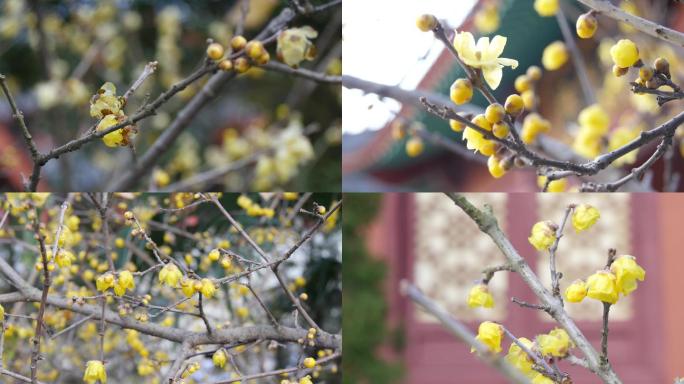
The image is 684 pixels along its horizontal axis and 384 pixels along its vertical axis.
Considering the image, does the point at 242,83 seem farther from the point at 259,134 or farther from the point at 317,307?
the point at 317,307

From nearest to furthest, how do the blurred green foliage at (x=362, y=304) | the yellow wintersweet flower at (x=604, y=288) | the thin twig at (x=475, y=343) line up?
the thin twig at (x=475, y=343)
the yellow wintersweet flower at (x=604, y=288)
the blurred green foliage at (x=362, y=304)

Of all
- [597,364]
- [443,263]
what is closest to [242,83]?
[443,263]

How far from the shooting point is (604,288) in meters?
0.53

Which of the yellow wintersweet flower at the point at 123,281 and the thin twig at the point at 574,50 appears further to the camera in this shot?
the thin twig at the point at 574,50

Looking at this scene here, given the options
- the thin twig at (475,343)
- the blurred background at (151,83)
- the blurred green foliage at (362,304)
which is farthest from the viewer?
the blurred green foliage at (362,304)

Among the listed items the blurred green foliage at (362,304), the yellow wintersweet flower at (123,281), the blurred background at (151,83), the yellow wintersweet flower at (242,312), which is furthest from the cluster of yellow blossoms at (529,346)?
the blurred green foliage at (362,304)

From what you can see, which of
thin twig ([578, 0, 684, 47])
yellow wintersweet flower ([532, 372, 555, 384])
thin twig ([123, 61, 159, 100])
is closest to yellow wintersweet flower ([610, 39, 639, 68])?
thin twig ([578, 0, 684, 47])

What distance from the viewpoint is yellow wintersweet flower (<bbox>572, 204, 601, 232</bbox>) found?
1.93ft

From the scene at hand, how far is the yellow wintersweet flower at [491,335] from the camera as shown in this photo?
561mm

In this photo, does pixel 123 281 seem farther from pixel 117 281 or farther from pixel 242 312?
pixel 242 312

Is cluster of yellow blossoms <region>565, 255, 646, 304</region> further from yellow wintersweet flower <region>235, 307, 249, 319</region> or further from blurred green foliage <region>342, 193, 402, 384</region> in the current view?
blurred green foliage <region>342, 193, 402, 384</region>

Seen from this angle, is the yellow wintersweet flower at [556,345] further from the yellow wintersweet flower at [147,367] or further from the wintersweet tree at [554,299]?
the yellow wintersweet flower at [147,367]

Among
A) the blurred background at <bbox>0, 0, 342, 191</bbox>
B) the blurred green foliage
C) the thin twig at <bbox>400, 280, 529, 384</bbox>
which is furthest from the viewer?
the blurred green foliage

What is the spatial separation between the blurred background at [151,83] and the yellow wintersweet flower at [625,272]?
90 cm
